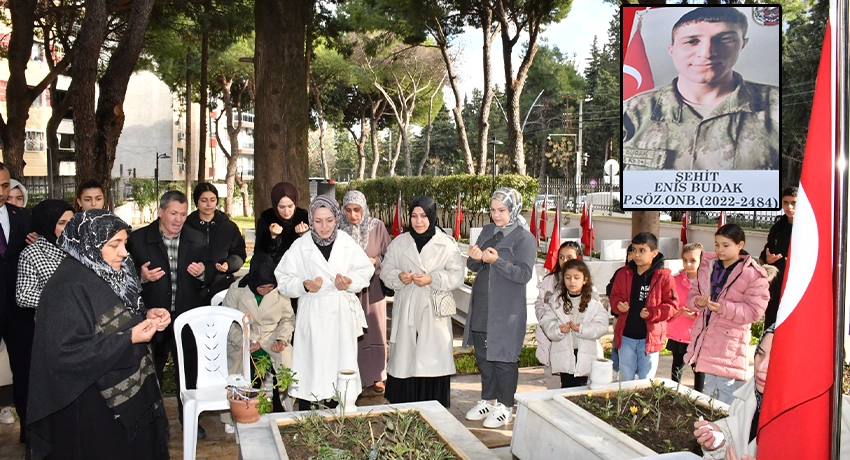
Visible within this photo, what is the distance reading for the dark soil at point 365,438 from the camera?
3623mm

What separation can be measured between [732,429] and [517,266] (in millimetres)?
2369

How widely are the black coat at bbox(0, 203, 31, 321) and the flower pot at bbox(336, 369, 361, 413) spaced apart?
2.42m

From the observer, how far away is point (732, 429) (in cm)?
295

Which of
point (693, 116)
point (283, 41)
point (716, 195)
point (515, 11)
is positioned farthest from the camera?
point (515, 11)

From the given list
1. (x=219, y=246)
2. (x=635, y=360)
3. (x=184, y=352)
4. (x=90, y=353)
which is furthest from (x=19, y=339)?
(x=635, y=360)

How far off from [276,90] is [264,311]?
428 cm

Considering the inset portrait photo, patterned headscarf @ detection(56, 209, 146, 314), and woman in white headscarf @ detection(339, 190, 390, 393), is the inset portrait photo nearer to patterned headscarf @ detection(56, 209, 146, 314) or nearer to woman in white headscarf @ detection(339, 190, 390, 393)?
woman in white headscarf @ detection(339, 190, 390, 393)

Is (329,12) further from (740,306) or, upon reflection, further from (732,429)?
(732,429)

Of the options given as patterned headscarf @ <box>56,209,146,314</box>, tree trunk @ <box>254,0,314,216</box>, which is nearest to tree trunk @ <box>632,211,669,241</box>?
tree trunk @ <box>254,0,314,216</box>

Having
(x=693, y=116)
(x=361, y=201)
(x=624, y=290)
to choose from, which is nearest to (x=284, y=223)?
(x=361, y=201)

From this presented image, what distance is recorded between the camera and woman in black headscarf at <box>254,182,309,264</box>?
554 centimetres

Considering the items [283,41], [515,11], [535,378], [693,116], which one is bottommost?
[535,378]

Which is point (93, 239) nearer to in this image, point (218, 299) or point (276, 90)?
point (218, 299)

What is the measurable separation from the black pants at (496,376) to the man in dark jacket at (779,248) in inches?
82.6
